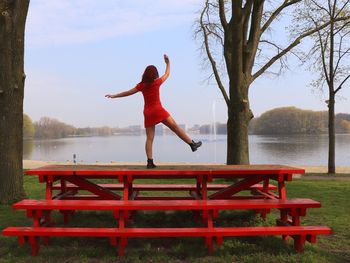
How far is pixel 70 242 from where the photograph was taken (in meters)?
5.66

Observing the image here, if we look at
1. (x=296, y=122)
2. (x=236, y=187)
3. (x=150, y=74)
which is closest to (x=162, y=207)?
(x=236, y=187)

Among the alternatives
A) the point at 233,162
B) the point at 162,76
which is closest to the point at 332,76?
the point at 233,162

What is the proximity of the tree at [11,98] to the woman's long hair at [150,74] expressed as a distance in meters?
3.41

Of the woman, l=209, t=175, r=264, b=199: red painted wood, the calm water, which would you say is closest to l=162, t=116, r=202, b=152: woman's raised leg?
the woman

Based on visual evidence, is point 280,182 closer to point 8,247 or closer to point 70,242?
point 70,242

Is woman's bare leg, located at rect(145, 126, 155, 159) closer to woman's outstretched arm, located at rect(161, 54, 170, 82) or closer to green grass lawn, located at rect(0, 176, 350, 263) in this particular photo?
woman's outstretched arm, located at rect(161, 54, 170, 82)

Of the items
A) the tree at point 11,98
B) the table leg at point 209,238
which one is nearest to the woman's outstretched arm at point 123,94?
the table leg at point 209,238

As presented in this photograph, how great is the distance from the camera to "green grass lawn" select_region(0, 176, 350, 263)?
16.8ft

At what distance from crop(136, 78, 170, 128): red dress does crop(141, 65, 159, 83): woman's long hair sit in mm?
54

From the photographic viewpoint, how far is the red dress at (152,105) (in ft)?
20.2

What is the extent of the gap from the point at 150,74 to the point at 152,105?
469 millimetres

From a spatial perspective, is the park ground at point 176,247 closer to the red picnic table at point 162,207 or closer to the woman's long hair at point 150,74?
the red picnic table at point 162,207

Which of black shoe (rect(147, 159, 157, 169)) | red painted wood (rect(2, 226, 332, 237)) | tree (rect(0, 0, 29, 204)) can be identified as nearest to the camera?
red painted wood (rect(2, 226, 332, 237))

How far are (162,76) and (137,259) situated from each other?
2749mm
